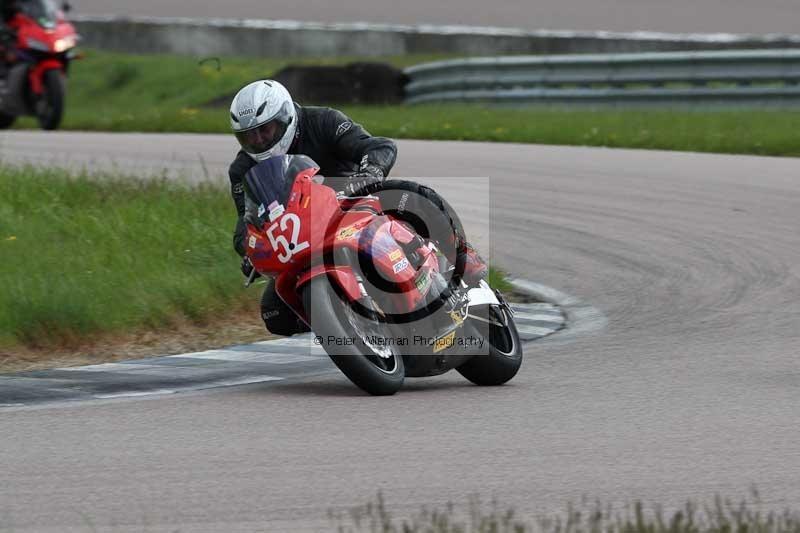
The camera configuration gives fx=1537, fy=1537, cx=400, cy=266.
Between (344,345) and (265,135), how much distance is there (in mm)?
1067

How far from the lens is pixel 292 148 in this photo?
6938 millimetres

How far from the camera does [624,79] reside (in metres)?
19.3

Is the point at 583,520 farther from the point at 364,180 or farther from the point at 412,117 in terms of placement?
the point at 412,117

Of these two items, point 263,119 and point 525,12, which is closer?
point 263,119

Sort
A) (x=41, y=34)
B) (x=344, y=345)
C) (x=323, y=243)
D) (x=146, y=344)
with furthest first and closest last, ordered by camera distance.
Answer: (x=41, y=34), (x=146, y=344), (x=323, y=243), (x=344, y=345)

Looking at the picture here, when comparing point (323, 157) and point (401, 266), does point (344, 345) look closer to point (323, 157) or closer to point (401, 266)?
point (401, 266)

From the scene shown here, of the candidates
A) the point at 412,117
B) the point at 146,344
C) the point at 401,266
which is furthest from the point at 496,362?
the point at 412,117

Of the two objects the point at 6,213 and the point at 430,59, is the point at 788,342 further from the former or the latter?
the point at 430,59

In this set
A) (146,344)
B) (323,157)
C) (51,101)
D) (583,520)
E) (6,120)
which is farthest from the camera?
(6,120)

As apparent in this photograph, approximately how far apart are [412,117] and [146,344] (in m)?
11.9

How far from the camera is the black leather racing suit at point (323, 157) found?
680 centimetres

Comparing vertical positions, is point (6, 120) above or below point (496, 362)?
above

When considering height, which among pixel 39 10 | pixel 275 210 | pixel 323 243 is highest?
pixel 39 10

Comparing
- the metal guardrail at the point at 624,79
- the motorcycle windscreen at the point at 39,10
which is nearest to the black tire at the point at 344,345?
the motorcycle windscreen at the point at 39,10
